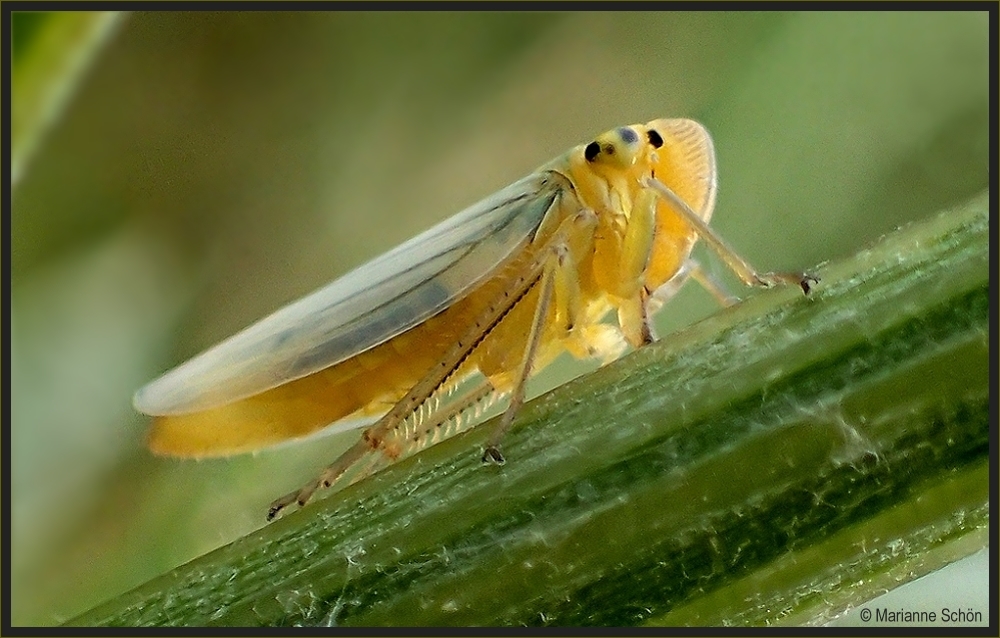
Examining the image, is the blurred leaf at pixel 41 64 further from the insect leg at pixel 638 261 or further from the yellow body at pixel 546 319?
the insect leg at pixel 638 261

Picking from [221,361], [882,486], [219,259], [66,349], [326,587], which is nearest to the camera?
[882,486]

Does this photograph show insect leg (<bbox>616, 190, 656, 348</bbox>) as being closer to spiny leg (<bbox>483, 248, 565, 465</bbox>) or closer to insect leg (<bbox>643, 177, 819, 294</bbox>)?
insect leg (<bbox>643, 177, 819, 294</bbox>)

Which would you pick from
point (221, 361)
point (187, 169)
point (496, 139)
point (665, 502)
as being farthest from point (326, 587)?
point (187, 169)

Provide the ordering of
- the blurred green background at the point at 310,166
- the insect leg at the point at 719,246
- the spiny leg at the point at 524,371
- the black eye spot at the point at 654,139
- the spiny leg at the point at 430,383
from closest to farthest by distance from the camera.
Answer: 1. the spiny leg at the point at 524,371
2. the insect leg at the point at 719,246
3. the spiny leg at the point at 430,383
4. the black eye spot at the point at 654,139
5. the blurred green background at the point at 310,166

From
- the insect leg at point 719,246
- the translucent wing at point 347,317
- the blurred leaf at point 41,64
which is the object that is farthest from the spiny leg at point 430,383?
the blurred leaf at point 41,64

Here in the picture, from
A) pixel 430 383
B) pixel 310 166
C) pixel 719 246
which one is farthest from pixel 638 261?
pixel 310 166

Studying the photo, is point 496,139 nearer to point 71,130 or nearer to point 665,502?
point 71,130

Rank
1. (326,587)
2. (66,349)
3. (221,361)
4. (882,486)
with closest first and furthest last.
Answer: (882,486) < (326,587) < (221,361) < (66,349)
